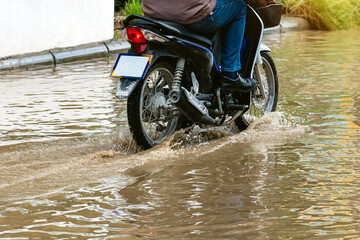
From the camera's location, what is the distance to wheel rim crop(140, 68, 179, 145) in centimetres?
600

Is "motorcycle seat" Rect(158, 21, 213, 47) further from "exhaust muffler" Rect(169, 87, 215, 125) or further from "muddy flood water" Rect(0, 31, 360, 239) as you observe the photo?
"muddy flood water" Rect(0, 31, 360, 239)

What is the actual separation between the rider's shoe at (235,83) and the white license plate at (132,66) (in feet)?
2.66

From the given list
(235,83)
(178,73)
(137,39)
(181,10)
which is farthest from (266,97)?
(137,39)

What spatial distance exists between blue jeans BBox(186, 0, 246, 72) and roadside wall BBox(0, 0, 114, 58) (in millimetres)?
6084

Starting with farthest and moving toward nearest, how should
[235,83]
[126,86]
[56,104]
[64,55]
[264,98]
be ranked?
[64,55]
[56,104]
[264,98]
[235,83]
[126,86]

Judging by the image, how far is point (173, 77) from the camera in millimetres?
6117

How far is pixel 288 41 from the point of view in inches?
588

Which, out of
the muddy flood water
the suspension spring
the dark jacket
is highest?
the dark jacket

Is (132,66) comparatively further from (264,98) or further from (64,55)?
(64,55)

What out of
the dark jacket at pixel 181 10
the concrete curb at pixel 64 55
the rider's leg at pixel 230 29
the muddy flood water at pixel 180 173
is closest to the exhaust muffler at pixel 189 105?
the muddy flood water at pixel 180 173

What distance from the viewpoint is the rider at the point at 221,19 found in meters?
5.88

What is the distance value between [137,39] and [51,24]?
7.08 m

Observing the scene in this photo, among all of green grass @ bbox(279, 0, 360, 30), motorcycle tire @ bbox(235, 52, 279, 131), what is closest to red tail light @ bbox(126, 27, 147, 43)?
motorcycle tire @ bbox(235, 52, 279, 131)

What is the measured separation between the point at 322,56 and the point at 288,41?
111 inches
